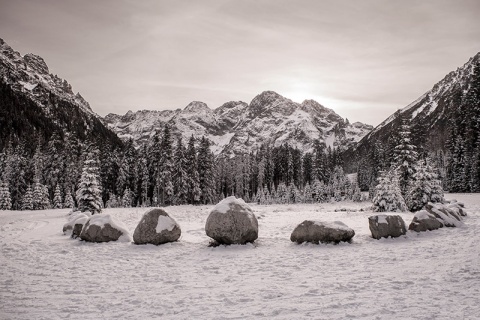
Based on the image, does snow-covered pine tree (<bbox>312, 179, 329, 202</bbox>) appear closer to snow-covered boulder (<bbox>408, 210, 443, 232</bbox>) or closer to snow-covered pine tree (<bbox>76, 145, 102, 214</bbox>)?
snow-covered pine tree (<bbox>76, 145, 102, 214</bbox>)

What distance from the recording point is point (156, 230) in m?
13.6

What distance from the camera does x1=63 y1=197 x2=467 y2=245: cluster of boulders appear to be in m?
12.9

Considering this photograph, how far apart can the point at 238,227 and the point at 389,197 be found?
61.1 ft

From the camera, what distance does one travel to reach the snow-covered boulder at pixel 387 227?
42.6 ft

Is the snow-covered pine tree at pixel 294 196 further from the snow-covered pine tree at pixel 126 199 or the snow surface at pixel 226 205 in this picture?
the snow surface at pixel 226 205

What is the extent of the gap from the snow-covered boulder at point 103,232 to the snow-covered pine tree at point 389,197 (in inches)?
848

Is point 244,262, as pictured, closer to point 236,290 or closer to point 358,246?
point 236,290

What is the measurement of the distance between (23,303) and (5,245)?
8.44 meters

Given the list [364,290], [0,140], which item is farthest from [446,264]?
[0,140]

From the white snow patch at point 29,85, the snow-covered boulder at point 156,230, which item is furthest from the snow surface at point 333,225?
the white snow patch at point 29,85

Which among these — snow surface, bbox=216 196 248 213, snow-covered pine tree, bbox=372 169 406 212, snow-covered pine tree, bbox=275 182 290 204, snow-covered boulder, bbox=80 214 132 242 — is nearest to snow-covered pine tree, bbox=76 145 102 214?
snow-covered boulder, bbox=80 214 132 242

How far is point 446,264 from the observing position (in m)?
8.59

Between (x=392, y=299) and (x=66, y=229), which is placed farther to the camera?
(x=66, y=229)

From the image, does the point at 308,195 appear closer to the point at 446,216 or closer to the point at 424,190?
the point at 424,190
